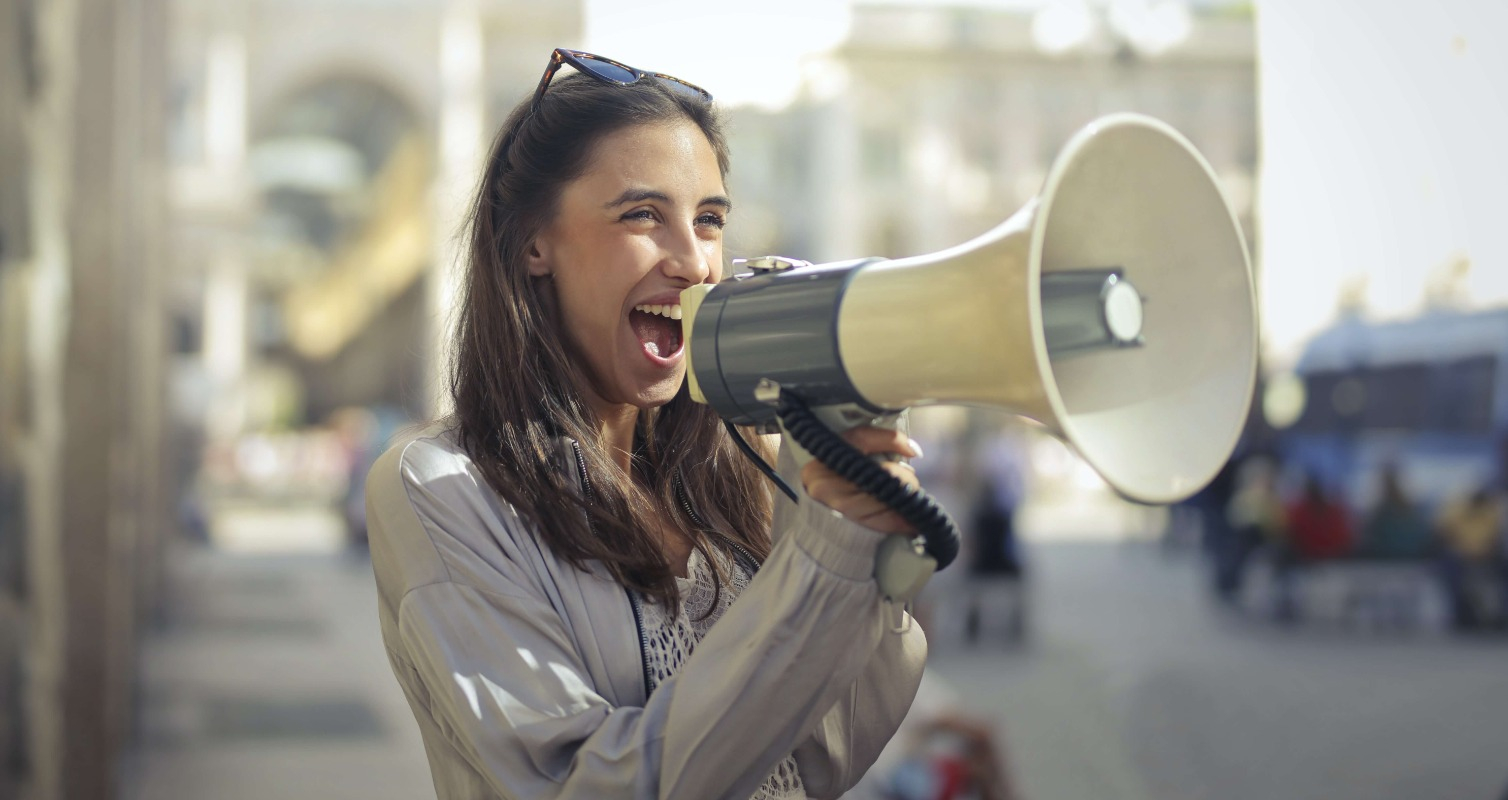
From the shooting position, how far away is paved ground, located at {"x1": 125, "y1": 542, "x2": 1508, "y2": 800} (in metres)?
4.41

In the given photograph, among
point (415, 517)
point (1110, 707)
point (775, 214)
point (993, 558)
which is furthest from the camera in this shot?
point (775, 214)

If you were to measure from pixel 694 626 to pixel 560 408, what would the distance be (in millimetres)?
230

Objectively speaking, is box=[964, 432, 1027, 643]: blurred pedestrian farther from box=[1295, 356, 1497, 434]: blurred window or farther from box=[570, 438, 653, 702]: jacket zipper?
box=[570, 438, 653, 702]: jacket zipper

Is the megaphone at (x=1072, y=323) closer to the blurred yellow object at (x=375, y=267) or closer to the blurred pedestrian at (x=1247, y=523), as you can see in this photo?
the blurred pedestrian at (x=1247, y=523)

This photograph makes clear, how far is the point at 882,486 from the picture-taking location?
38.5 inches

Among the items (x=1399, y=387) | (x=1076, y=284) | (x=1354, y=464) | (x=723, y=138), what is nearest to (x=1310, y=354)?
(x=1399, y=387)

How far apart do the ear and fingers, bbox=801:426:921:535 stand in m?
0.42

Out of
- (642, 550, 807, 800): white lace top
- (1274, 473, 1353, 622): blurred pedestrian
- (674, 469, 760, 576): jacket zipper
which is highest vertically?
(674, 469, 760, 576): jacket zipper

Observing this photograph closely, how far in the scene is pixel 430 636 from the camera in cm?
106

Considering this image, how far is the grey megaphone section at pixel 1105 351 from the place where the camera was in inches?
35.4

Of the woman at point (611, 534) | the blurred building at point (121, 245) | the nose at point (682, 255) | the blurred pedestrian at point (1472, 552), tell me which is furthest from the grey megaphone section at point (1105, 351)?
the blurred pedestrian at point (1472, 552)

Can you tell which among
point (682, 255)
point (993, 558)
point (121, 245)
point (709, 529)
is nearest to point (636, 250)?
point (682, 255)

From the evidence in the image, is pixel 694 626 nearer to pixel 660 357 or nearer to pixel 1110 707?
pixel 660 357

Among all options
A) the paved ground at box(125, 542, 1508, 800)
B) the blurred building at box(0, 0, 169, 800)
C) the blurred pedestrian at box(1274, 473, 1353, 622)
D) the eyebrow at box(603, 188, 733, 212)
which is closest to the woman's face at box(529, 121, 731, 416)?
the eyebrow at box(603, 188, 733, 212)
